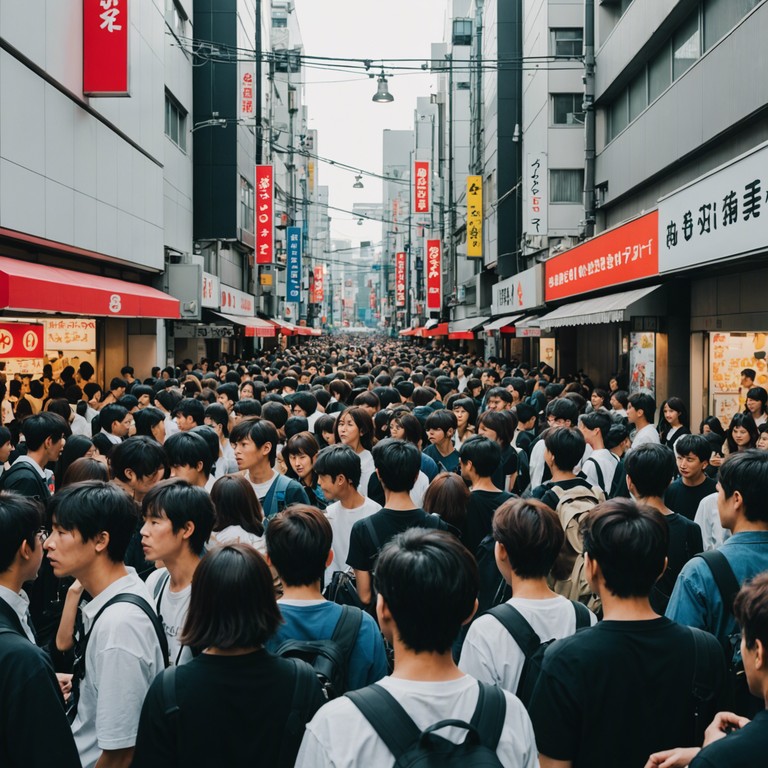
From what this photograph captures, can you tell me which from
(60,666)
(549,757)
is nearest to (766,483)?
(549,757)

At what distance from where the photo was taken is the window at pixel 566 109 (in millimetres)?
27469

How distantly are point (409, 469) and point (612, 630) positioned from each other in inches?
90.5

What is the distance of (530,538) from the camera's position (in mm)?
3424

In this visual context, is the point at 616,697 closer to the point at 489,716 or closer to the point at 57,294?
the point at 489,716

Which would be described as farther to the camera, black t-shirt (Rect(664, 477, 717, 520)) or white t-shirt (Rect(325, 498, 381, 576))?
black t-shirt (Rect(664, 477, 717, 520))

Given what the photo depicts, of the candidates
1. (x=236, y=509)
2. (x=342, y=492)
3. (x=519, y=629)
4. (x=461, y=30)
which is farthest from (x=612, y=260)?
(x=461, y=30)

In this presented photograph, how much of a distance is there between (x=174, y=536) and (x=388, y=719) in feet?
6.04

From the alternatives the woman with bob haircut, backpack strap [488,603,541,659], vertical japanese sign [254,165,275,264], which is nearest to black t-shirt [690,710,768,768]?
backpack strap [488,603,541,659]

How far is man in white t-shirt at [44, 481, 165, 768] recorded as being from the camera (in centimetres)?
295

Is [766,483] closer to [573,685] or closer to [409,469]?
[573,685]

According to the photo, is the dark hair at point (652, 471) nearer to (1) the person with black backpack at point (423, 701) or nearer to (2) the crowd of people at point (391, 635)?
(2) the crowd of people at point (391, 635)

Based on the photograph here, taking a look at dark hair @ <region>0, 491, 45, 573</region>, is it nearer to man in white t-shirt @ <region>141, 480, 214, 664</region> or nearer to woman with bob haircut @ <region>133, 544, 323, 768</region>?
man in white t-shirt @ <region>141, 480, 214, 664</region>

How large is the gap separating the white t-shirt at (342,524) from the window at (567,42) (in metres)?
25.8

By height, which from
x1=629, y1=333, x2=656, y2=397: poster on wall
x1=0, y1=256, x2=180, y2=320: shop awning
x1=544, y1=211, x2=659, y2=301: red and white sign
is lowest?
x1=629, y1=333, x2=656, y2=397: poster on wall
